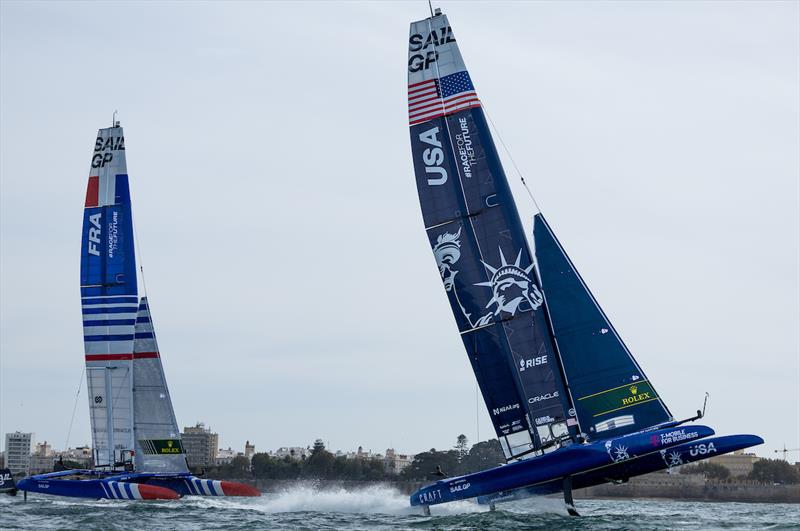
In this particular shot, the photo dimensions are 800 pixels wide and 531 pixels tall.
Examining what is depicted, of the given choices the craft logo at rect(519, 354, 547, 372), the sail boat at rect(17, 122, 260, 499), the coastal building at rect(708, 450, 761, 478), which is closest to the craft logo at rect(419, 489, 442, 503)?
the craft logo at rect(519, 354, 547, 372)

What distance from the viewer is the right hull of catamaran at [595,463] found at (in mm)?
21922

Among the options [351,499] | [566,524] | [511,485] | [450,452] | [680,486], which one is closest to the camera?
[566,524]

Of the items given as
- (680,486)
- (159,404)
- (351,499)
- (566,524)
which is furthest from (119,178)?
(680,486)

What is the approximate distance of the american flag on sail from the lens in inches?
989

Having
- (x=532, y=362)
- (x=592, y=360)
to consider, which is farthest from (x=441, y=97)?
(x=592, y=360)

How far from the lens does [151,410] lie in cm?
3528

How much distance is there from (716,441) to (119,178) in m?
21.5

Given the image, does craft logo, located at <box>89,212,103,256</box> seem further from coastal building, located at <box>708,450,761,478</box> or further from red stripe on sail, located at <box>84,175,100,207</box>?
coastal building, located at <box>708,450,761,478</box>

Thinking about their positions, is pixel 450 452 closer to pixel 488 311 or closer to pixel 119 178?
pixel 119 178

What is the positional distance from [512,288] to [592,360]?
2.25 metres

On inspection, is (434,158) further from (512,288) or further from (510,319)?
(510,319)

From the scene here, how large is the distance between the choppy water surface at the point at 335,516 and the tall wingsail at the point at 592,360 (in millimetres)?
2083

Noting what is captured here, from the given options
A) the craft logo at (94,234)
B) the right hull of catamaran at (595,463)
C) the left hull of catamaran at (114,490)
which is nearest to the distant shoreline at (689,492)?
the craft logo at (94,234)

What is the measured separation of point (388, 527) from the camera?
21906mm
